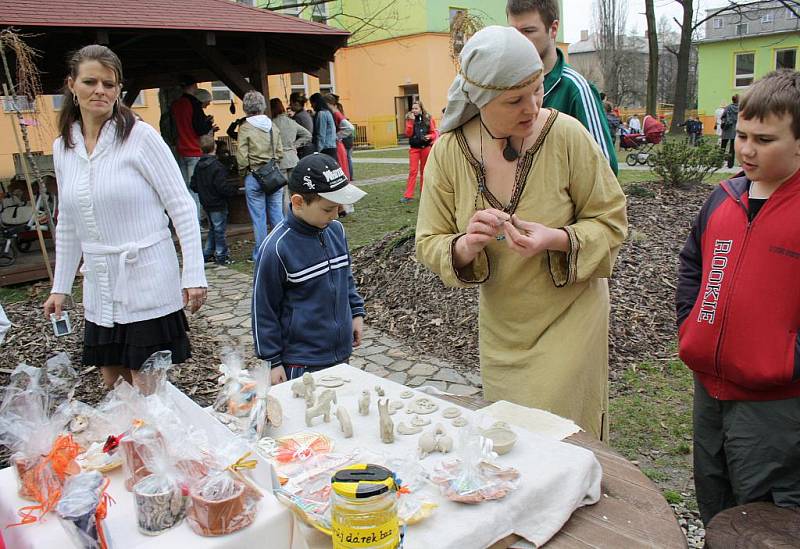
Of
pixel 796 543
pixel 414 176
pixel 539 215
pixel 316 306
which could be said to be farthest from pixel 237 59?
pixel 796 543

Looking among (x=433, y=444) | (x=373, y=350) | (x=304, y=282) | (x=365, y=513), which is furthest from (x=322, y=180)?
(x=373, y=350)

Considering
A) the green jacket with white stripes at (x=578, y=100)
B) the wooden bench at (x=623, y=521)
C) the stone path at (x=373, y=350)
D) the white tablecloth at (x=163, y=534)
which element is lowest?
the stone path at (x=373, y=350)

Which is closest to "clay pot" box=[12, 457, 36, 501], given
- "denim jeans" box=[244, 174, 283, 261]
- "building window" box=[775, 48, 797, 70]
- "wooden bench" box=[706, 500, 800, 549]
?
"wooden bench" box=[706, 500, 800, 549]

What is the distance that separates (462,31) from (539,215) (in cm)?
856

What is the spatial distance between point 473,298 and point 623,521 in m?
4.26

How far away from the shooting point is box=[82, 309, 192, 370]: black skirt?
299 centimetres

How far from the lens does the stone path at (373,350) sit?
4.89 metres

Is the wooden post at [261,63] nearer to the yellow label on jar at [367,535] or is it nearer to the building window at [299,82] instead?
the yellow label on jar at [367,535]

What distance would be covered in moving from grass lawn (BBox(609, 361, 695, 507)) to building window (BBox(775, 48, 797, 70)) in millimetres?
33122

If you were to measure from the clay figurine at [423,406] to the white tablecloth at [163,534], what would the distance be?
2.19 feet

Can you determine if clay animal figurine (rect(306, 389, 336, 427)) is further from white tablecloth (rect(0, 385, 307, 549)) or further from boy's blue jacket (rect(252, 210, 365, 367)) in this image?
boy's blue jacket (rect(252, 210, 365, 367))

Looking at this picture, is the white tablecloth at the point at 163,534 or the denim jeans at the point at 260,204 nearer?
the white tablecloth at the point at 163,534

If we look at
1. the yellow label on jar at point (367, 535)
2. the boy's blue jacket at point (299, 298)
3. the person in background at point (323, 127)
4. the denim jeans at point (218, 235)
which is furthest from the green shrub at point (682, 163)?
the yellow label on jar at point (367, 535)

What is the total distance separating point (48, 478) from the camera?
155 cm
